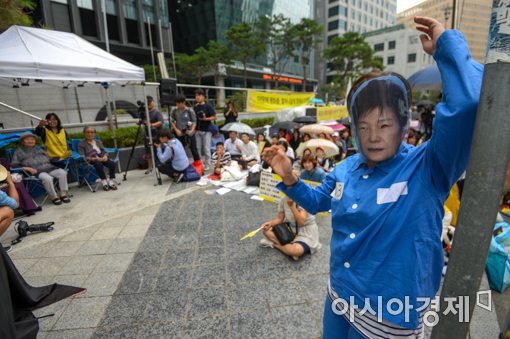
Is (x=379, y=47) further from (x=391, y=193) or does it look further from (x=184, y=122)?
(x=391, y=193)

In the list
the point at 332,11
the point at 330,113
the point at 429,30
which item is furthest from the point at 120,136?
the point at 332,11

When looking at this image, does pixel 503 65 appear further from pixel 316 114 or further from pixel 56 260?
pixel 316 114

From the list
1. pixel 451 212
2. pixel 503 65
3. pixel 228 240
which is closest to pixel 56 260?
pixel 228 240

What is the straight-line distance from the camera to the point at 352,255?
1197mm

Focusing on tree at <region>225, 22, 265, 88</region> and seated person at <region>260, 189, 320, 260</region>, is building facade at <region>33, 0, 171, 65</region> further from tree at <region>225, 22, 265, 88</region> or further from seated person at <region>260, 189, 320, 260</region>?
seated person at <region>260, 189, 320, 260</region>

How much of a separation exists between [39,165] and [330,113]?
1144 cm

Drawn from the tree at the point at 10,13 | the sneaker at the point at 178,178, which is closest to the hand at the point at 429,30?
the sneaker at the point at 178,178

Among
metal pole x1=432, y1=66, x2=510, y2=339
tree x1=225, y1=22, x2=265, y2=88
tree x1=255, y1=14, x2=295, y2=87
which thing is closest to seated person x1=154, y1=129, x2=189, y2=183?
metal pole x1=432, y1=66, x2=510, y2=339

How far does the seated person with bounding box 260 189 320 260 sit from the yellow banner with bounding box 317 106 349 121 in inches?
373

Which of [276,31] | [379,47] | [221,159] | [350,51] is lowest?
[221,159]

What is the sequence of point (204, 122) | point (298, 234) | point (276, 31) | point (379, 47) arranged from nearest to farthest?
point (298, 234), point (204, 122), point (276, 31), point (379, 47)

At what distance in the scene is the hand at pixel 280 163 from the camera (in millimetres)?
1440

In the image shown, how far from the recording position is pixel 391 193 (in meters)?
1.09

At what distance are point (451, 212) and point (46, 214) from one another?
20.9 ft
